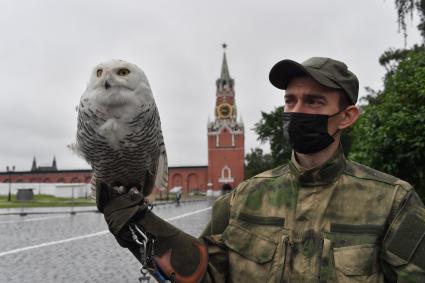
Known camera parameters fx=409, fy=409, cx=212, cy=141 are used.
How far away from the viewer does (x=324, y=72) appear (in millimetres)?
1896

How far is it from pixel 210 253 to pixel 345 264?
66 cm

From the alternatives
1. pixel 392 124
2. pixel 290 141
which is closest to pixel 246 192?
pixel 290 141

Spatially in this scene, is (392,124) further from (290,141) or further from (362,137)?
(290,141)

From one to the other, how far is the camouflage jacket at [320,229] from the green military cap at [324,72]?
1.10 ft

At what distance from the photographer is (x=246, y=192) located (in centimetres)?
218

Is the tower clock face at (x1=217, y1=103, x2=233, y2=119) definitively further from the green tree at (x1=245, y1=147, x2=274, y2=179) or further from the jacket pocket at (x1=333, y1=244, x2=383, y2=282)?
the jacket pocket at (x1=333, y1=244, x2=383, y2=282)

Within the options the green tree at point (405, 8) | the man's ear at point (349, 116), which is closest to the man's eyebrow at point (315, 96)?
the man's ear at point (349, 116)

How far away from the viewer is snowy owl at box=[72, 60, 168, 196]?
75.7 inches

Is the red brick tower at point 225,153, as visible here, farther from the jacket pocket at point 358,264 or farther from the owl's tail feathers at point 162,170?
the jacket pocket at point 358,264

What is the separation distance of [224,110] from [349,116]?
76.3 metres

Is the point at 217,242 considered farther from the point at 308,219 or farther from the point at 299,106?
the point at 299,106

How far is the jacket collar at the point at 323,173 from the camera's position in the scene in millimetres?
1945

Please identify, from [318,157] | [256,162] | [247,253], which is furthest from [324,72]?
[256,162]

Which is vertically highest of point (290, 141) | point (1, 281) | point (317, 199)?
point (290, 141)
